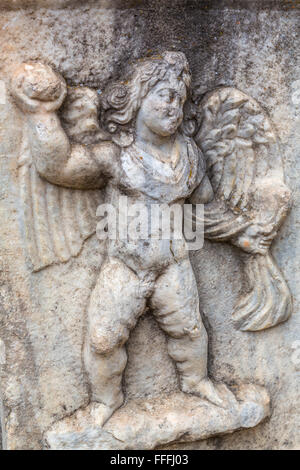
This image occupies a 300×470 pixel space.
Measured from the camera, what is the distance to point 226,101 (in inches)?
88.3

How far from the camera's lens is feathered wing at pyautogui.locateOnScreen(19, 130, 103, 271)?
7.07ft

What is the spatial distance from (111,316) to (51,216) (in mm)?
393

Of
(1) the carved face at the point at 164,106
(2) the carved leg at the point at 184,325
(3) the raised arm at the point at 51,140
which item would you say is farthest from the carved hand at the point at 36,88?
(2) the carved leg at the point at 184,325

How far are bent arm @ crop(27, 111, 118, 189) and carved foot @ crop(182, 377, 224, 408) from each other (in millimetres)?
817

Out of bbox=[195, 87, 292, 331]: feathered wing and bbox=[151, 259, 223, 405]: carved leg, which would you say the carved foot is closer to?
bbox=[151, 259, 223, 405]: carved leg

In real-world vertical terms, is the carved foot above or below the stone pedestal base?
above

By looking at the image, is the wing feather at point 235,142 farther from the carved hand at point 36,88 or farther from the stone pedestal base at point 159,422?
the stone pedestal base at point 159,422

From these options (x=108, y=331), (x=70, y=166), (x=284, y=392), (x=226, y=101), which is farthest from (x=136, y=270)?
(x=284, y=392)

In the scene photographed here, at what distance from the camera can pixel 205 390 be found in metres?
2.40

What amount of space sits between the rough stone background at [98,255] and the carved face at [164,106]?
5.9 inches

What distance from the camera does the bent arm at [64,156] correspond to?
206 centimetres

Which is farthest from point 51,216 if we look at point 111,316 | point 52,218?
point 111,316

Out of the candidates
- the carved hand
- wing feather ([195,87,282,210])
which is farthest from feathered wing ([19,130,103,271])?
wing feather ([195,87,282,210])
